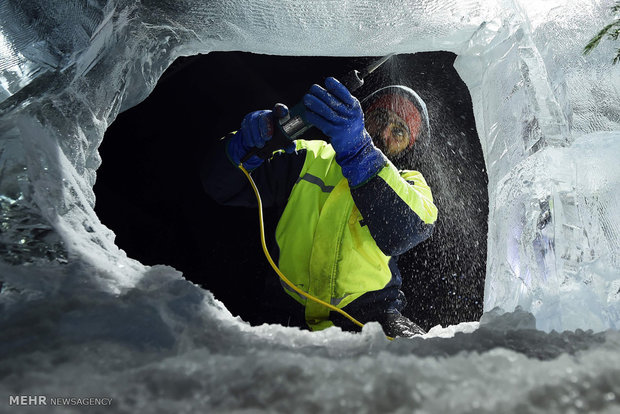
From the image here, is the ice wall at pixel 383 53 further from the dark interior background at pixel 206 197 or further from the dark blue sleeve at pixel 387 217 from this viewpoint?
the dark interior background at pixel 206 197

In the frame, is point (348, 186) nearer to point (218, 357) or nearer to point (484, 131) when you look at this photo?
point (484, 131)

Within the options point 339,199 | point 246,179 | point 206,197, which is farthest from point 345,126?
point 206,197

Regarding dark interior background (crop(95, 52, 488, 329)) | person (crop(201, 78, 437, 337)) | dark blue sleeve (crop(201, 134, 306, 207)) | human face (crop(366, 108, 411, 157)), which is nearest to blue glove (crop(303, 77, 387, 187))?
person (crop(201, 78, 437, 337))

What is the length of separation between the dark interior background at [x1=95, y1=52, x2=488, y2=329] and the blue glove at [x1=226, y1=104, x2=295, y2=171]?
3.67 feet

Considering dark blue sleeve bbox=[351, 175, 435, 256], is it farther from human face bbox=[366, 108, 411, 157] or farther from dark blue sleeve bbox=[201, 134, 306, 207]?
human face bbox=[366, 108, 411, 157]

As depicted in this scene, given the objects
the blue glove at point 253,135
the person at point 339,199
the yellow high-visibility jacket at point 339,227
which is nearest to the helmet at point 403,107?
the person at point 339,199

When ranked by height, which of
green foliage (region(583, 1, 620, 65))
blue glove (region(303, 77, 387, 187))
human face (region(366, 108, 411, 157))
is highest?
green foliage (region(583, 1, 620, 65))

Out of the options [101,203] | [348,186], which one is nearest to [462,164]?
[348,186]

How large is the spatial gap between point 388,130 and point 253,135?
0.67 meters

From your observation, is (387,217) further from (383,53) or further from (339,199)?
(383,53)

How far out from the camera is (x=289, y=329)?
0.69 metres

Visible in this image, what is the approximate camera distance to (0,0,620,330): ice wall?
87cm

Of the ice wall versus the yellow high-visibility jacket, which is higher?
the ice wall

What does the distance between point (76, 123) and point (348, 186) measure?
99cm
